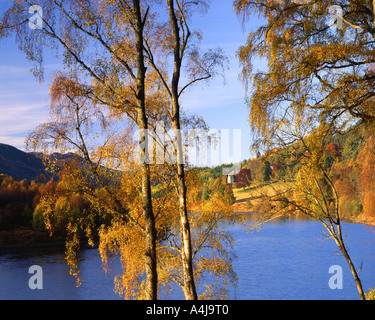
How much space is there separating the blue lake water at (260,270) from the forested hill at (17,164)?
8332 centimetres

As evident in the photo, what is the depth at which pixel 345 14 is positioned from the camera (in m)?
8.27

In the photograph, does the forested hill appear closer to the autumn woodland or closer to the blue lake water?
the blue lake water

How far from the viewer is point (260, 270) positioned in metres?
37.7

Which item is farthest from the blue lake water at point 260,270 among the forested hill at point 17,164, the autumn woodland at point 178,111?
the forested hill at point 17,164

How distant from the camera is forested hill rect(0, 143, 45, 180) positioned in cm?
13325

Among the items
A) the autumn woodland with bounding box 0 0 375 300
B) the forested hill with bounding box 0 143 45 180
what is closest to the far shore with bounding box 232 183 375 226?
the autumn woodland with bounding box 0 0 375 300

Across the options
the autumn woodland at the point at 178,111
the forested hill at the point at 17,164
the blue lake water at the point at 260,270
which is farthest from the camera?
the forested hill at the point at 17,164

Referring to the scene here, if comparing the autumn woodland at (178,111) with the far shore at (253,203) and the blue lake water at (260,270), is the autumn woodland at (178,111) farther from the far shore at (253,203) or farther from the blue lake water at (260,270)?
the blue lake water at (260,270)

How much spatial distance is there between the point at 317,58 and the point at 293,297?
2782 cm

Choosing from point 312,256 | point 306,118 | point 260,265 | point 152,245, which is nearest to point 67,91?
point 152,245

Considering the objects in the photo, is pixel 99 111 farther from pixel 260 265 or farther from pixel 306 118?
pixel 260 265

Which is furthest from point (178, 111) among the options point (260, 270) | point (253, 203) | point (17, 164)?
point (17, 164)

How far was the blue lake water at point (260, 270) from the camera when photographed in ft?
106

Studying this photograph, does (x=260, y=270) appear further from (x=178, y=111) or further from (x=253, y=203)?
(x=178, y=111)
